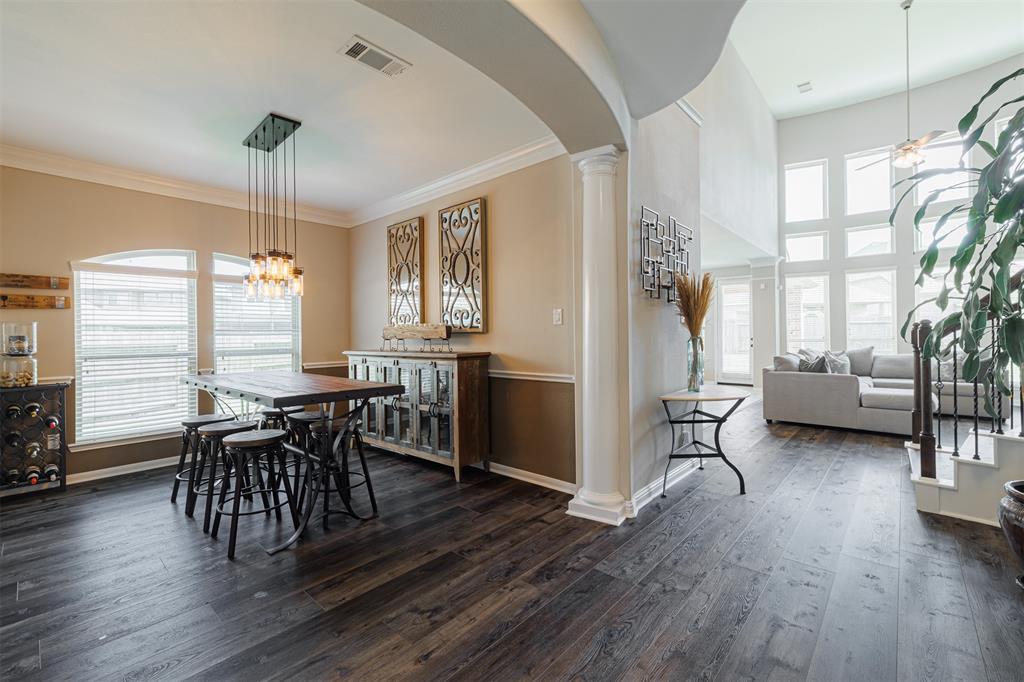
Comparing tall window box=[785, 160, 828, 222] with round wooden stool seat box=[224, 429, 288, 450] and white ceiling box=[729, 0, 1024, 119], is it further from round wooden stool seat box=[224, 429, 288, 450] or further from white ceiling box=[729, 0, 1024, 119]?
round wooden stool seat box=[224, 429, 288, 450]

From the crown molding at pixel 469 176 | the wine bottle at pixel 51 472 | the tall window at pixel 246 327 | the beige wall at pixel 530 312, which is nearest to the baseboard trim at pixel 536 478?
the beige wall at pixel 530 312

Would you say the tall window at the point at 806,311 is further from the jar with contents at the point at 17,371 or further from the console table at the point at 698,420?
the jar with contents at the point at 17,371

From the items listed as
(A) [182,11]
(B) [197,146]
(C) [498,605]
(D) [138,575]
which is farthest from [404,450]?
(A) [182,11]

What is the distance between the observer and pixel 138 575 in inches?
90.2

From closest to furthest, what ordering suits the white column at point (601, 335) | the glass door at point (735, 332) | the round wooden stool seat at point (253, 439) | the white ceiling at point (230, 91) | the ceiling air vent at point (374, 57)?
the white ceiling at point (230, 91) < the ceiling air vent at point (374, 57) < the round wooden stool seat at point (253, 439) < the white column at point (601, 335) < the glass door at point (735, 332)

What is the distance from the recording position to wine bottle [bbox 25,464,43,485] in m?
3.43

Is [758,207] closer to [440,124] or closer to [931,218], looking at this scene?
[931,218]

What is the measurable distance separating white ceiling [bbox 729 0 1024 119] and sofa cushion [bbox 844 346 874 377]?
4361 mm

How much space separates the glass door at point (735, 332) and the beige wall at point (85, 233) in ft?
28.7

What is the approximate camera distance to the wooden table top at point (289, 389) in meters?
2.60

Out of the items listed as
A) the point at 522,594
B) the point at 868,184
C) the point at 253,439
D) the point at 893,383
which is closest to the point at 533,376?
the point at 522,594

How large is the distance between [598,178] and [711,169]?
3.23 meters

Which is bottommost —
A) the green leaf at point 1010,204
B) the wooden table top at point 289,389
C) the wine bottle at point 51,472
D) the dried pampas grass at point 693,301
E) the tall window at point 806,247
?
the wine bottle at point 51,472

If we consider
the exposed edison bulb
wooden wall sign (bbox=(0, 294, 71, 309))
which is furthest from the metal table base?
wooden wall sign (bbox=(0, 294, 71, 309))
